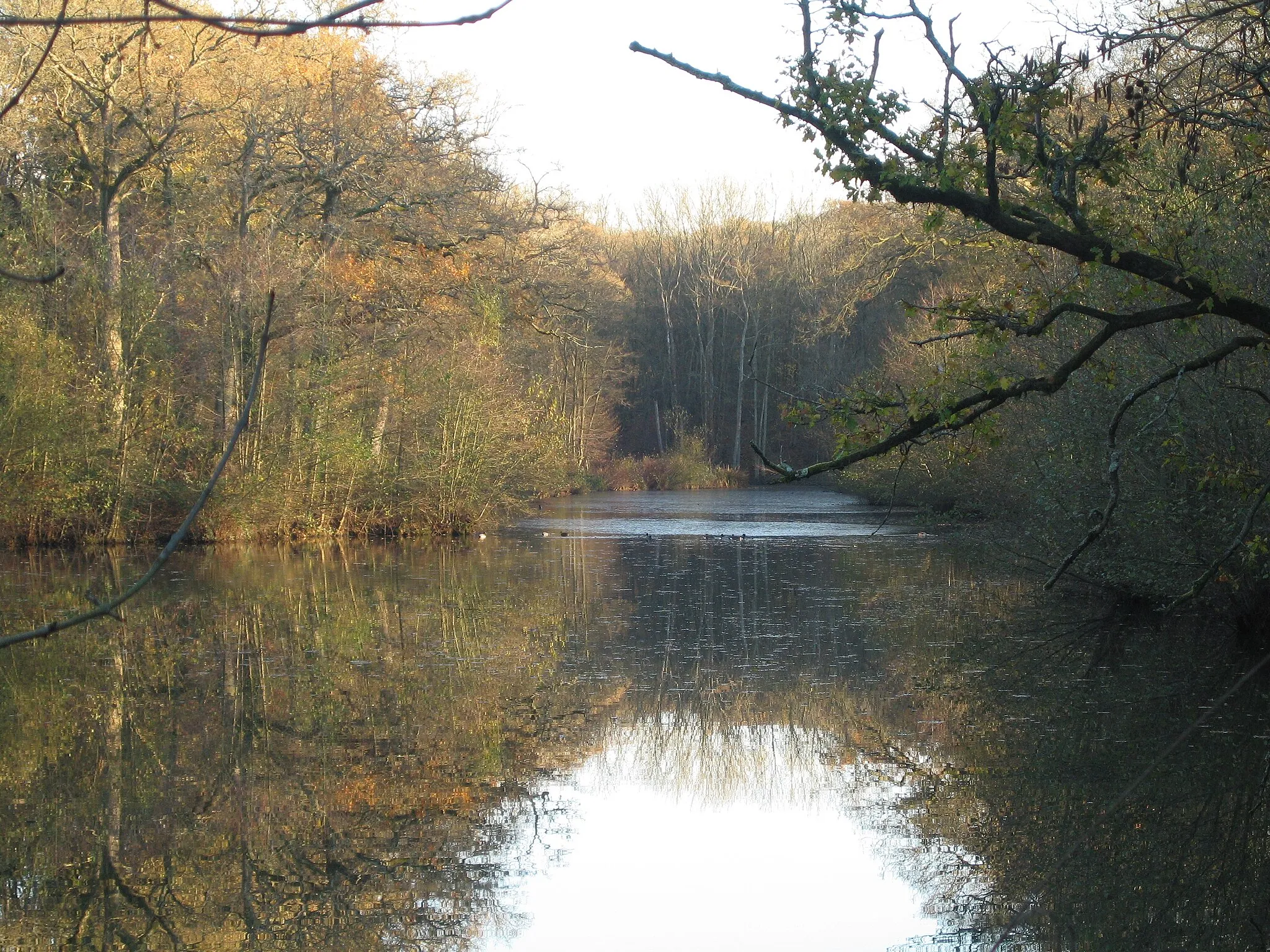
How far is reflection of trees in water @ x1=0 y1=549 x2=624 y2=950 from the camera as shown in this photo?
537cm

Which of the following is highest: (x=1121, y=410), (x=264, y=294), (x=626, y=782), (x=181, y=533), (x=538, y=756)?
(x=264, y=294)

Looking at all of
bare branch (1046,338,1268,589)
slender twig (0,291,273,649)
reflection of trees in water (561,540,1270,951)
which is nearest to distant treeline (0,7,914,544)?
reflection of trees in water (561,540,1270,951)

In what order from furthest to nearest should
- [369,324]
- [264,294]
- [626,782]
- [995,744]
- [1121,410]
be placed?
[369,324], [264,294], [995,744], [626,782], [1121,410]

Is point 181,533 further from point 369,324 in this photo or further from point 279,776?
point 369,324

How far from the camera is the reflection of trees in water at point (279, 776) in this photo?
537cm

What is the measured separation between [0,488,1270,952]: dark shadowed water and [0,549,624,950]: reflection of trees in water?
28 millimetres

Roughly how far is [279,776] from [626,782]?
202cm

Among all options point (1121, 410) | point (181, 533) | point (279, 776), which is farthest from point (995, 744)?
point (181, 533)

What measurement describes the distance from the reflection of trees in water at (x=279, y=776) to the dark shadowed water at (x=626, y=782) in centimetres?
3

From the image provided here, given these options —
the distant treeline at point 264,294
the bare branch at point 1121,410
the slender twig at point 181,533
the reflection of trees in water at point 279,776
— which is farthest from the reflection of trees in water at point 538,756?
the distant treeline at point 264,294

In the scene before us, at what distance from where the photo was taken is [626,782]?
25.1 ft

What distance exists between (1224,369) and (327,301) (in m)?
16.3

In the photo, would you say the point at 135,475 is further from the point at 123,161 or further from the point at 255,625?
the point at 255,625

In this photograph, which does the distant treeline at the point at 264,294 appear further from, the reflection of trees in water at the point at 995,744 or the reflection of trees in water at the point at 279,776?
the reflection of trees in water at the point at 995,744
